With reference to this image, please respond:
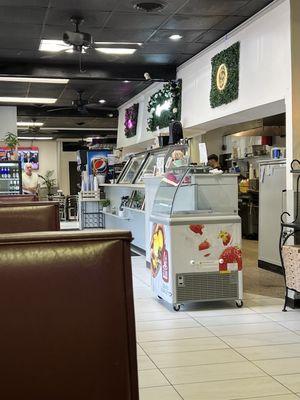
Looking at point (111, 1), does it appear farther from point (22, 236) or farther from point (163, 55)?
point (22, 236)

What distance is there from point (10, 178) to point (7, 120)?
3674mm

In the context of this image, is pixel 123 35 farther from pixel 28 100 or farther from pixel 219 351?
pixel 28 100

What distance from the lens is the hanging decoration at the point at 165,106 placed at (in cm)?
1004

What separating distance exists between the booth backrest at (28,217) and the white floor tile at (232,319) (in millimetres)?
2070

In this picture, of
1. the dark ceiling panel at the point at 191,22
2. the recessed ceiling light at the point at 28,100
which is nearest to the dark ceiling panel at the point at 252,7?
the dark ceiling panel at the point at 191,22

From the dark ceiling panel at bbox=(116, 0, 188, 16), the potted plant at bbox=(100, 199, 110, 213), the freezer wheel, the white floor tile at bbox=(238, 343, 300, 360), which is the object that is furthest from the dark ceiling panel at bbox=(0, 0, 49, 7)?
the potted plant at bbox=(100, 199, 110, 213)

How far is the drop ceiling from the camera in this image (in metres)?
6.64

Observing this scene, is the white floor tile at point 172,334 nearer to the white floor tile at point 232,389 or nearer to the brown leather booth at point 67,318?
the white floor tile at point 232,389

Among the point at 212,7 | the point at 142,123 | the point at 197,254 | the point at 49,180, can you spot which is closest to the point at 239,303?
the point at 197,254

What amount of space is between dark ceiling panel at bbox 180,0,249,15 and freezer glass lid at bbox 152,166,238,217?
2.12 metres

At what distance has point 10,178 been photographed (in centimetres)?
1045

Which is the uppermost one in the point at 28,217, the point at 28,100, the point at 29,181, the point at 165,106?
the point at 28,100

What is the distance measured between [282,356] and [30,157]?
2045 cm

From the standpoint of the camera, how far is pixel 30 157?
23281 millimetres
